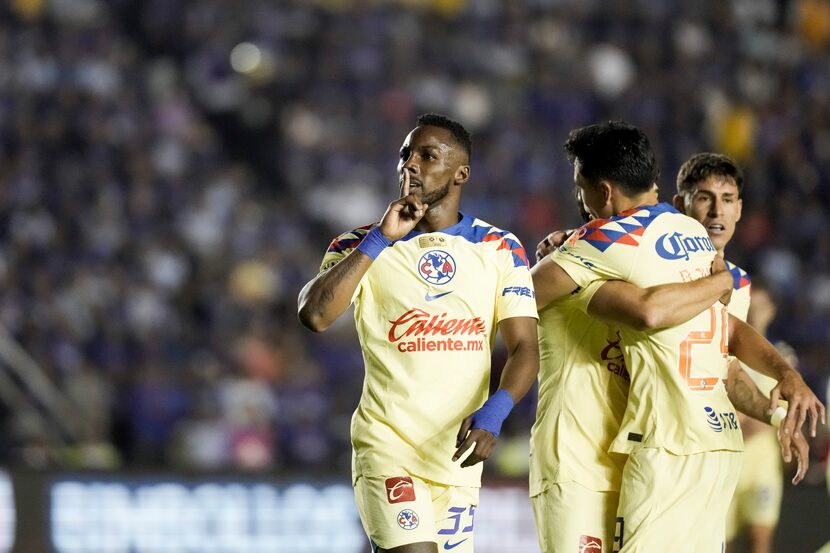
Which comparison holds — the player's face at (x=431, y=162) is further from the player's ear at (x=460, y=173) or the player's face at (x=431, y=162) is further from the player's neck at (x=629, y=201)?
the player's neck at (x=629, y=201)

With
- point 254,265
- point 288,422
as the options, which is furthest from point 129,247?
point 288,422

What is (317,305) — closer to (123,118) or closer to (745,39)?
(123,118)

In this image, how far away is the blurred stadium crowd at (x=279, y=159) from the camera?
41.2 feet

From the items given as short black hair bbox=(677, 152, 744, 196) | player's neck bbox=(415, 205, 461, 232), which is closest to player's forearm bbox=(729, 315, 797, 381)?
short black hair bbox=(677, 152, 744, 196)

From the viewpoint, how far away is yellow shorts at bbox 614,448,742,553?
484cm

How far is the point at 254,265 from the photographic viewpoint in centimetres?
1418

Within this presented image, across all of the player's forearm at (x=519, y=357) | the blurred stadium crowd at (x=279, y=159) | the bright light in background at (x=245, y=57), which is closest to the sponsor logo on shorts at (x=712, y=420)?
the player's forearm at (x=519, y=357)

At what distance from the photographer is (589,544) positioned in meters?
5.00

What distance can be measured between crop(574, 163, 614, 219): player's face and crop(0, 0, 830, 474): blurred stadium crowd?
7.25m

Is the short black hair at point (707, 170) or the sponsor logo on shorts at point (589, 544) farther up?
the short black hair at point (707, 170)

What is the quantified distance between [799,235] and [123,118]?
28.2 feet

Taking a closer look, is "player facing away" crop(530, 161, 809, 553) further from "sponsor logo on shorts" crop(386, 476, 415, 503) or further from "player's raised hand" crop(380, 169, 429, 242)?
"player's raised hand" crop(380, 169, 429, 242)

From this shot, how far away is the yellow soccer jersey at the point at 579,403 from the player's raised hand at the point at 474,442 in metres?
0.71

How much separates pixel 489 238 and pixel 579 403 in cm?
78
